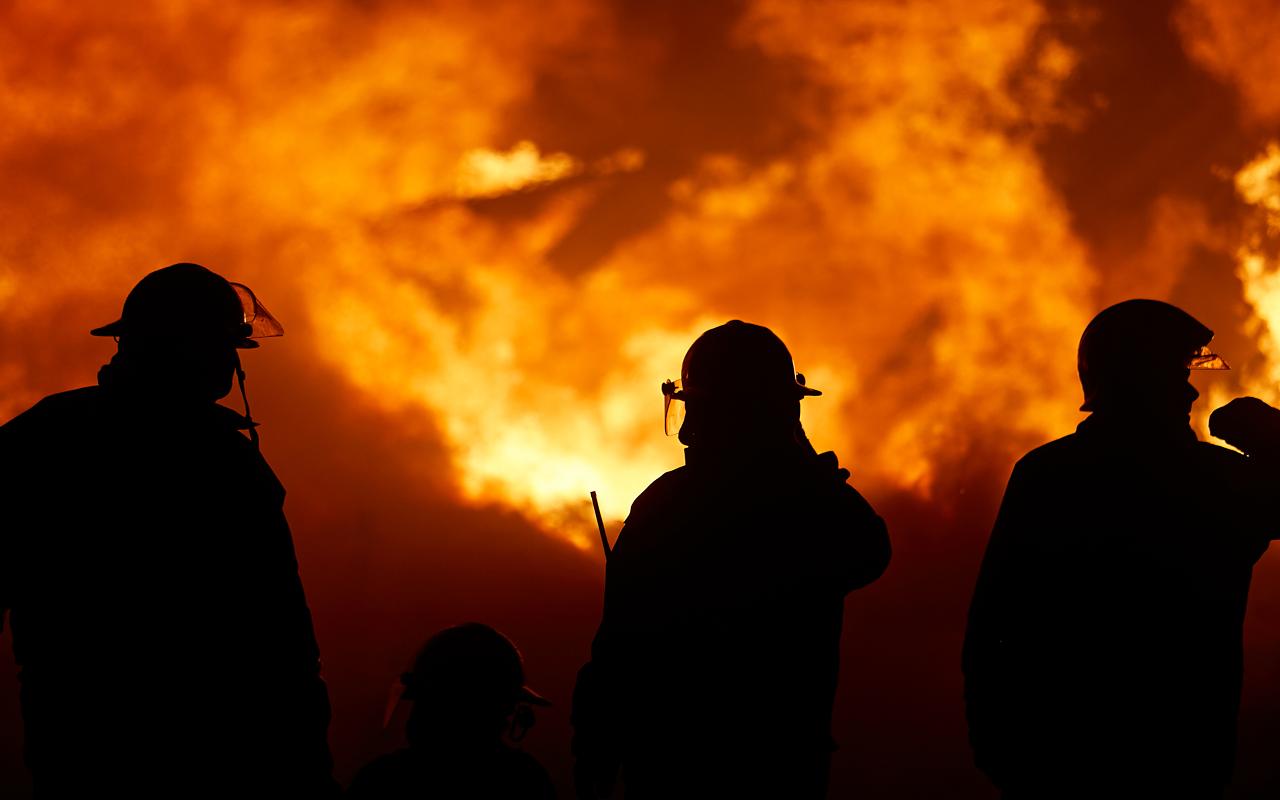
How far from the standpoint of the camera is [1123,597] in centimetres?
686

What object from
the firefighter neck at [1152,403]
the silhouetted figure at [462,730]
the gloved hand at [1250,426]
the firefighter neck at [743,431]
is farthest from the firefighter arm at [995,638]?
the silhouetted figure at [462,730]

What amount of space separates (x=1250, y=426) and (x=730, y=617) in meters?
4.09

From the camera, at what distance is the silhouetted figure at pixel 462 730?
24.8 ft

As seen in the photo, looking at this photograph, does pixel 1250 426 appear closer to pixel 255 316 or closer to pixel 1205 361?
pixel 1205 361

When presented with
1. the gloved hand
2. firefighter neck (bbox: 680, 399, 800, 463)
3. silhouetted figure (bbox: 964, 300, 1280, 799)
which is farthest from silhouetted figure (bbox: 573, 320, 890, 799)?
the gloved hand

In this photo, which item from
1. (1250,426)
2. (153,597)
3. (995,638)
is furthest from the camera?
(1250,426)

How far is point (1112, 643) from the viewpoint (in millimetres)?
6797

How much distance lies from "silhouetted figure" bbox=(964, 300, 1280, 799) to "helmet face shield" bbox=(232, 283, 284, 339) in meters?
5.31

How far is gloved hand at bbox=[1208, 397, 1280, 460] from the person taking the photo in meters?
7.76

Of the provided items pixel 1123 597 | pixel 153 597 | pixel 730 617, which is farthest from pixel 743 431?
pixel 153 597

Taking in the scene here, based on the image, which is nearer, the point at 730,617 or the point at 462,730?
the point at 730,617

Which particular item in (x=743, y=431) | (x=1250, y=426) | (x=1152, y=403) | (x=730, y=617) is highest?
(x=1250, y=426)

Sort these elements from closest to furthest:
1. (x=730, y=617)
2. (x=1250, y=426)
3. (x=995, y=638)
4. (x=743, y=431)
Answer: (x=730, y=617) < (x=995, y=638) < (x=743, y=431) < (x=1250, y=426)

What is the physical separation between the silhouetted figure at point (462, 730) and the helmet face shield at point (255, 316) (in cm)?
274
